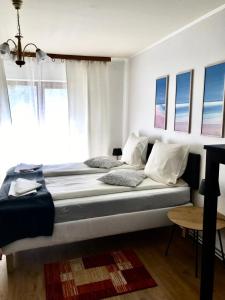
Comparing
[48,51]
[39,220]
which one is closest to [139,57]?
[48,51]

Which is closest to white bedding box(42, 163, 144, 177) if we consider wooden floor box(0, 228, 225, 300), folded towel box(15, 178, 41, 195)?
folded towel box(15, 178, 41, 195)

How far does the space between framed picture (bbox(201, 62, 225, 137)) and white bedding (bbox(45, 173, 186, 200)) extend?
799 millimetres

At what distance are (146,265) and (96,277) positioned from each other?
488 millimetres

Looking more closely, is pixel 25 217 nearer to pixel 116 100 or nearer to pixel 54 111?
pixel 54 111

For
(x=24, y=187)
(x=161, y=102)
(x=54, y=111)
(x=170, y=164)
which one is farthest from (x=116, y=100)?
(x=24, y=187)

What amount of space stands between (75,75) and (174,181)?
2.64m

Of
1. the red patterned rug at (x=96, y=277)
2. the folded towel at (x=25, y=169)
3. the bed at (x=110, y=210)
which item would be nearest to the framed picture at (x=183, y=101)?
the bed at (x=110, y=210)

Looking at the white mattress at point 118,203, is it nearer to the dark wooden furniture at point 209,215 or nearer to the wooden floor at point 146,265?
the wooden floor at point 146,265

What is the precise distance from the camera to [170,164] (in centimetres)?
280

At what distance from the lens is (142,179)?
288 centimetres

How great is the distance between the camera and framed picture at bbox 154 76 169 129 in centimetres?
329

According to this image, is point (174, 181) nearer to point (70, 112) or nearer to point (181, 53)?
point (181, 53)

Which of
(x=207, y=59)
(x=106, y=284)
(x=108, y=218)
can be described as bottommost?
(x=106, y=284)

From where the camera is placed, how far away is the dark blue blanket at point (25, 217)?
6.81 ft
